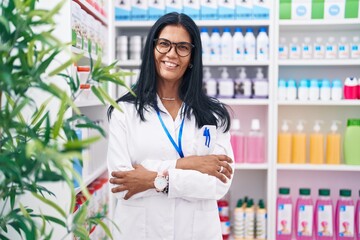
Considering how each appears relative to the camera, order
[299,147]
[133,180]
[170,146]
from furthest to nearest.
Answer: [299,147] < [170,146] < [133,180]

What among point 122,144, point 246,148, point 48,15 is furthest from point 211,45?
point 48,15

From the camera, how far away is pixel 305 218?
312cm

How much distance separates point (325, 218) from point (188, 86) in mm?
1805

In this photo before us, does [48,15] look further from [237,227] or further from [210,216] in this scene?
[237,227]

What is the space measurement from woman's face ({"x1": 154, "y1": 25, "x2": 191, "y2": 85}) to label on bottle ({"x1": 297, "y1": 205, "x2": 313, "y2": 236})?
178cm

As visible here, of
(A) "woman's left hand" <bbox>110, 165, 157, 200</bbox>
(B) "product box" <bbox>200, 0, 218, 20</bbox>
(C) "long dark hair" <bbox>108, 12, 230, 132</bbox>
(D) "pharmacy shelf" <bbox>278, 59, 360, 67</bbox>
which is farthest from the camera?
(B) "product box" <bbox>200, 0, 218, 20</bbox>

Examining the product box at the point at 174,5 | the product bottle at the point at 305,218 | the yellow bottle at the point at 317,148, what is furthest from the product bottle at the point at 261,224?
the product box at the point at 174,5

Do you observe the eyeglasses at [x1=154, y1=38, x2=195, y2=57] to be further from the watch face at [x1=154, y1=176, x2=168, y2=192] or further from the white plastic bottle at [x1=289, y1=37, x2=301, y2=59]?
the white plastic bottle at [x1=289, y1=37, x2=301, y2=59]

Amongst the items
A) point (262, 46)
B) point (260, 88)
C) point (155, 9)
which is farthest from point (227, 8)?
point (260, 88)

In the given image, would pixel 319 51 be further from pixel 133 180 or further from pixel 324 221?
pixel 133 180

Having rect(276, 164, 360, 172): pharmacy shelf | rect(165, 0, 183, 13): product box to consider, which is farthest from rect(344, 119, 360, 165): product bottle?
rect(165, 0, 183, 13): product box

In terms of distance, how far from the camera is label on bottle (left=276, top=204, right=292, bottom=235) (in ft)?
10.3

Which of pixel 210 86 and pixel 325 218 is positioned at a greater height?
pixel 210 86

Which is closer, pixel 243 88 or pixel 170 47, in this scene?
pixel 170 47
